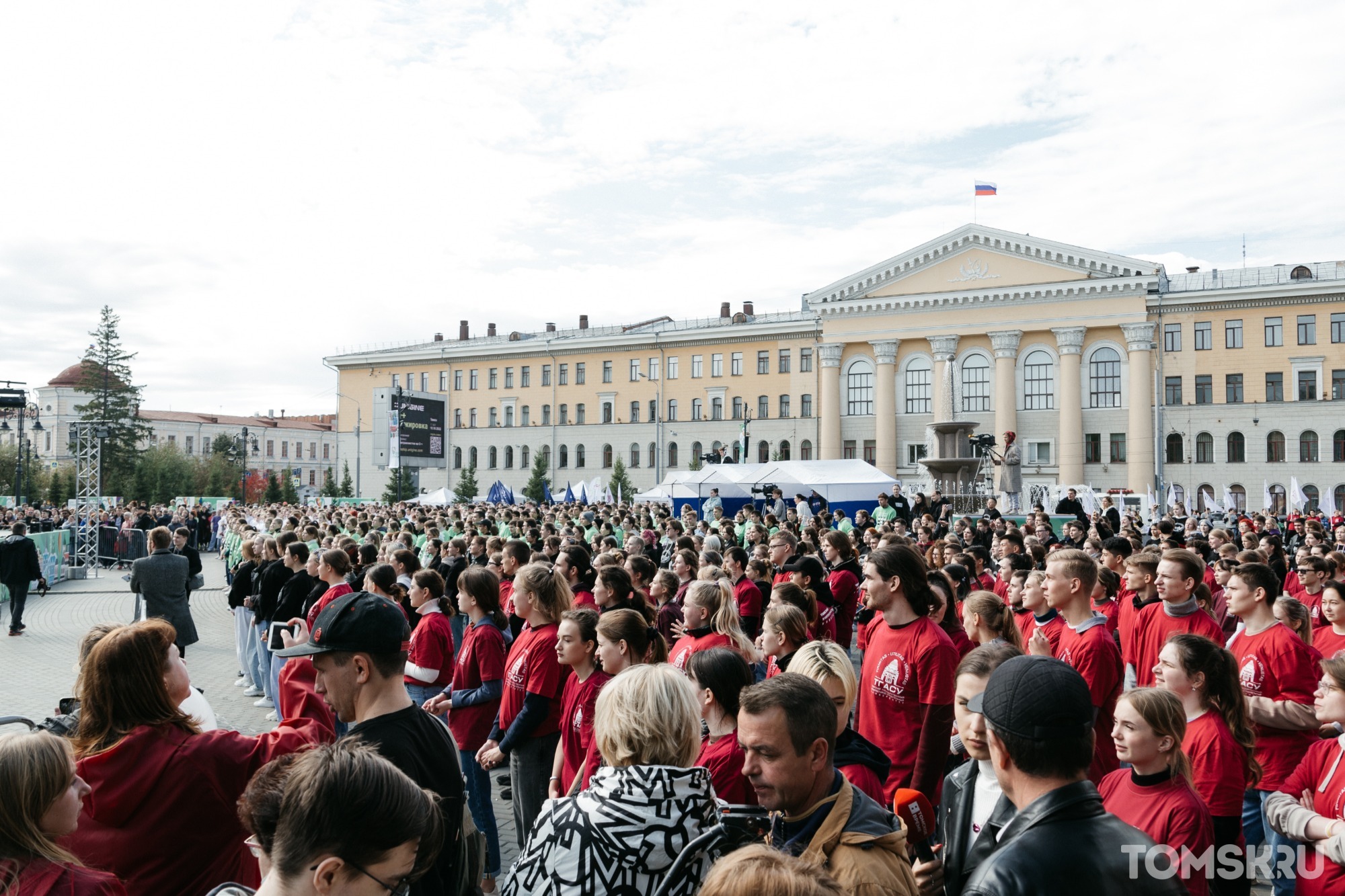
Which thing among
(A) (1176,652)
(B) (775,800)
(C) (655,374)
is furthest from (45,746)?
(C) (655,374)

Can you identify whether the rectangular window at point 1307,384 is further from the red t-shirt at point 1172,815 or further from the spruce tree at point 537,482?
the red t-shirt at point 1172,815

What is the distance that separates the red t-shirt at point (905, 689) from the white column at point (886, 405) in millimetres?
57518

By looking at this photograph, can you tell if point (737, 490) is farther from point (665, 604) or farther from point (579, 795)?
point (579, 795)

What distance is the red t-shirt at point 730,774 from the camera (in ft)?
11.1

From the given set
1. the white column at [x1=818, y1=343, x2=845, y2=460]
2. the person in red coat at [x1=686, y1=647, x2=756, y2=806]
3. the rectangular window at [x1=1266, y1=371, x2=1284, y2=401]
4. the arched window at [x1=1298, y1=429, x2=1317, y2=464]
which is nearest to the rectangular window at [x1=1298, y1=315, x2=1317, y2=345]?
the rectangular window at [x1=1266, y1=371, x2=1284, y2=401]

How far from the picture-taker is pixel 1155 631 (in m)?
6.33

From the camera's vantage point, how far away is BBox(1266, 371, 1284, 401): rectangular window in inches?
2142

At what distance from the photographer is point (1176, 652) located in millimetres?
4086

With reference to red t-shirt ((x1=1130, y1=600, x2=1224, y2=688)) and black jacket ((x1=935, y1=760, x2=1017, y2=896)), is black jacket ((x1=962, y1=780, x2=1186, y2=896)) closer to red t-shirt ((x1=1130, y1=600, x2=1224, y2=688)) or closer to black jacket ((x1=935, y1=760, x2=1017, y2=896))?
black jacket ((x1=935, y1=760, x2=1017, y2=896))

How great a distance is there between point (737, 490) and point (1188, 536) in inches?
763

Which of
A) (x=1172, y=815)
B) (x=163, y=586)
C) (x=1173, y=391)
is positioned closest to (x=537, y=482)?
(x=1173, y=391)

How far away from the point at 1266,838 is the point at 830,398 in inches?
2337

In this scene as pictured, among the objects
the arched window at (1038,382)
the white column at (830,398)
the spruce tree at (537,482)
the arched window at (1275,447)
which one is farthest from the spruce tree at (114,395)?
the arched window at (1275,447)

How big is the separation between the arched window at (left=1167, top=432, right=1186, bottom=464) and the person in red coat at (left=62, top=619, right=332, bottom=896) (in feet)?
201
